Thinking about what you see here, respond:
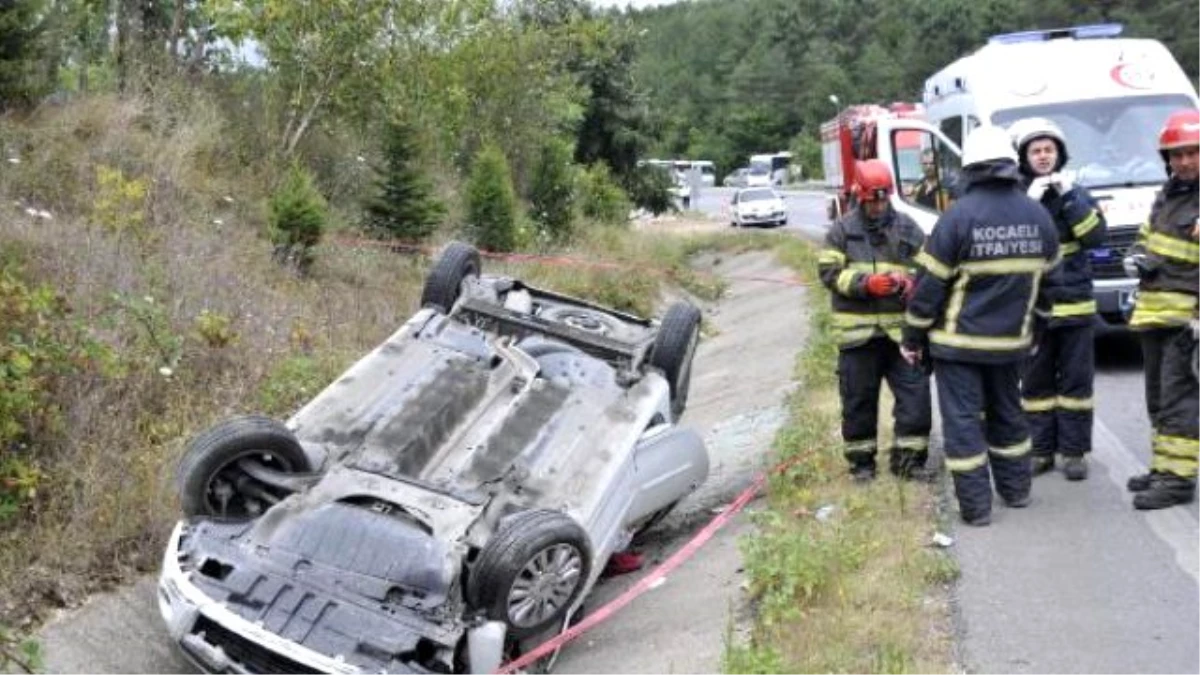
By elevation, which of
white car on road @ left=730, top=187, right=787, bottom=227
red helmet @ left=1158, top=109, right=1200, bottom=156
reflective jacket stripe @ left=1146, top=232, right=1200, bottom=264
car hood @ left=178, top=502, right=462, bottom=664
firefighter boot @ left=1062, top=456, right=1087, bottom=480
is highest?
red helmet @ left=1158, top=109, right=1200, bottom=156

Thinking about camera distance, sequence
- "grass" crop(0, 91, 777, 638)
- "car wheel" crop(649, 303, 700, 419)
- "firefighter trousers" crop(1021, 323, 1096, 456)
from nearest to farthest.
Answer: "grass" crop(0, 91, 777, 638) < "firefighter trousers" crop(1021, 323, 1096, 456) < "car wheel" crop(649, 303, 700, 419)

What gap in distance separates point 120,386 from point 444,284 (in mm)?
1901

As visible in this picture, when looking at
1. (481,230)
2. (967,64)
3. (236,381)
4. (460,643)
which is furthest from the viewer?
(481,230)

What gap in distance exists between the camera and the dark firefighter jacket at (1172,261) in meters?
5.52

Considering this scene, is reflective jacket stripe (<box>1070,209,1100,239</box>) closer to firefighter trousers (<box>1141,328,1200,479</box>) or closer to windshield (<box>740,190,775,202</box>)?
firefighter trousers (<box>1141,328,1200,479</box>)

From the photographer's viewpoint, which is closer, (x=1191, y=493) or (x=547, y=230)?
(x=1191, y=493)

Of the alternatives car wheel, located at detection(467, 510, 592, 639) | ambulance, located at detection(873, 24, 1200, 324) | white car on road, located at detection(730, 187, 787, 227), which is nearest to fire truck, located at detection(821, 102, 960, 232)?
ambulance, located at detection(873, 24, 1200, 324)

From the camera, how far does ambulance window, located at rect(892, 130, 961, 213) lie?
34.8ft

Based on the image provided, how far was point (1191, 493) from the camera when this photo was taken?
566 cm

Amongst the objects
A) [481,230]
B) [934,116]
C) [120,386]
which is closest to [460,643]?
[120,386]

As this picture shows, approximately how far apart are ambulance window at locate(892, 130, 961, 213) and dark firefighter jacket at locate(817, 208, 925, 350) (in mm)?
4236

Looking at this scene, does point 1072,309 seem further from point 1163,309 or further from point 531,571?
point 531,571

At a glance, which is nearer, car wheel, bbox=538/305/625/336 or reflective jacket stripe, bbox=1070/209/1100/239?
reflective jacket stripe, bbox=1070/209/1100/239

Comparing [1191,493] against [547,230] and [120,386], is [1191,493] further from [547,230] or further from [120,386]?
[547,230]
